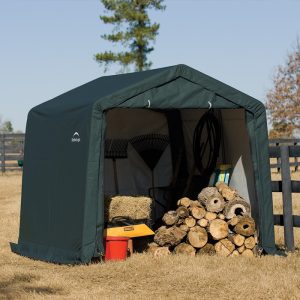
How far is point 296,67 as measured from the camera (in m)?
42.8

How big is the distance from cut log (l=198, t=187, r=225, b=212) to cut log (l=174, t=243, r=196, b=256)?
596 millimetres

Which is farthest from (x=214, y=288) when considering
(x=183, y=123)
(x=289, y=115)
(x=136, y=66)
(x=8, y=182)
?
(x=289, y=115)

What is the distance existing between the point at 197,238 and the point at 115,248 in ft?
3.69

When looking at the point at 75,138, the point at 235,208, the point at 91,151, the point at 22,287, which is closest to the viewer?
the point at 22,287

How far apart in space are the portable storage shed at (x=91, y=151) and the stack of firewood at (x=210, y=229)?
26cm

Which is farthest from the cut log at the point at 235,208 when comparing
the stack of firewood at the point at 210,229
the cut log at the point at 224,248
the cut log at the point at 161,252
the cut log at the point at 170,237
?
the cut log at the point at 161,252

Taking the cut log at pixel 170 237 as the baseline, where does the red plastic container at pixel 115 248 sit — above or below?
below

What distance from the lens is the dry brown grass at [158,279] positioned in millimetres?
→ 7332

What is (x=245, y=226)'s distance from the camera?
970cm

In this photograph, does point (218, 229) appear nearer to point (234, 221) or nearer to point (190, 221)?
point (234, 221)

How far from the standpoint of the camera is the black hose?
1109cm

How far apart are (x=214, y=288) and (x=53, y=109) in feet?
12.6

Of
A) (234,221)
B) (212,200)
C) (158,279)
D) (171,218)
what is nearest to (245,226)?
(234,221)

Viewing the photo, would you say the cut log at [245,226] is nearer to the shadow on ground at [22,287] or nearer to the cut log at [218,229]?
the cut log at [218,229]
